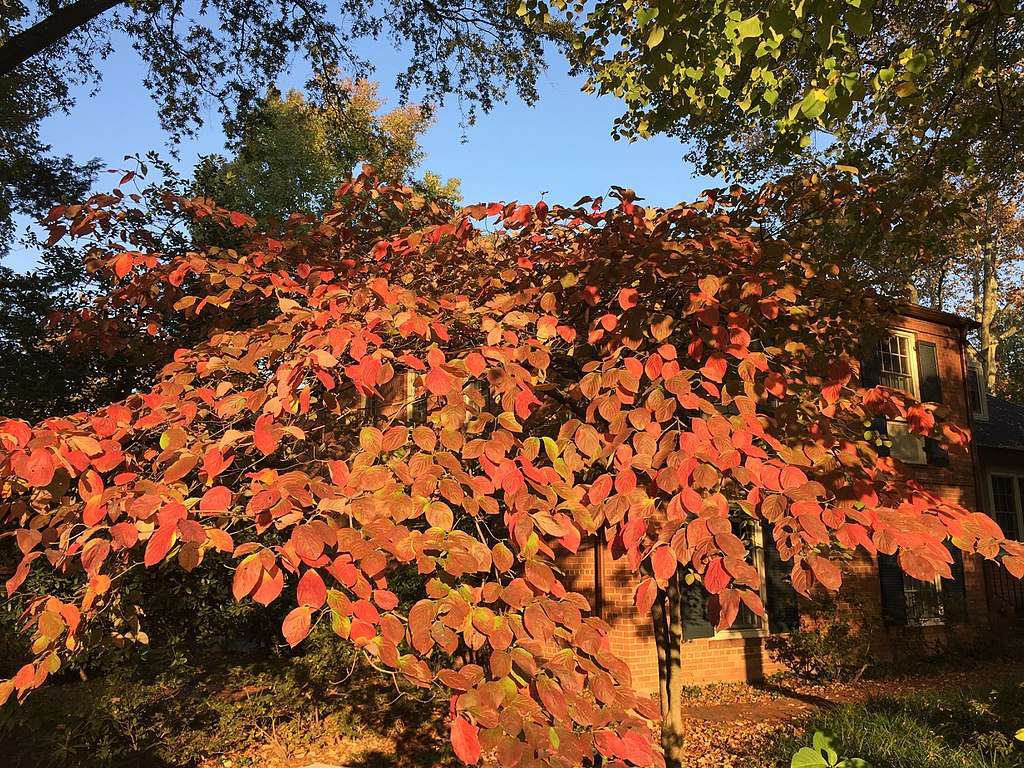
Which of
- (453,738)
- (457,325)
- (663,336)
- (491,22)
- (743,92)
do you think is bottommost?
(453,738)

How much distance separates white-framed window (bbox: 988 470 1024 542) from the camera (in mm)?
15938

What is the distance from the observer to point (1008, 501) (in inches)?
640

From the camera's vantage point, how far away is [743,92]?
5.52 m

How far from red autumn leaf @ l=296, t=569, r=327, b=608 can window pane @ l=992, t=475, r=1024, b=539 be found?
1788 centimetres

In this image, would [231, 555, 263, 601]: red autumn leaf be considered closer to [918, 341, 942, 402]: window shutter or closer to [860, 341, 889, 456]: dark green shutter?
[860, 341, 889, 456]: dark green shutter

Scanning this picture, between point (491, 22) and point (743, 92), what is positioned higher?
point (491, 22)

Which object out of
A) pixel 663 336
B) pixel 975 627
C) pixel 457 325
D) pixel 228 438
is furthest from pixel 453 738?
pixel 975 627

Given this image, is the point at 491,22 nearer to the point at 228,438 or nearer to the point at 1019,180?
the point at 228,438

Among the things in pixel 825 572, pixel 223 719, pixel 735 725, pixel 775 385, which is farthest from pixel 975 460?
pixel 825 572

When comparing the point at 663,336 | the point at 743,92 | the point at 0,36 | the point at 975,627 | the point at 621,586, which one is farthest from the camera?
the point at 975,627

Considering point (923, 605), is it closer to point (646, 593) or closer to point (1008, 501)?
point (1008, 501)

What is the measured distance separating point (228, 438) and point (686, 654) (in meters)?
9.37

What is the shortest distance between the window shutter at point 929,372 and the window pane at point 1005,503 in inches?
161

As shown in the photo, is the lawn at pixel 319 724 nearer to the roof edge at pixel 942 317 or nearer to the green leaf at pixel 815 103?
the green leaf at pixel 815 103
